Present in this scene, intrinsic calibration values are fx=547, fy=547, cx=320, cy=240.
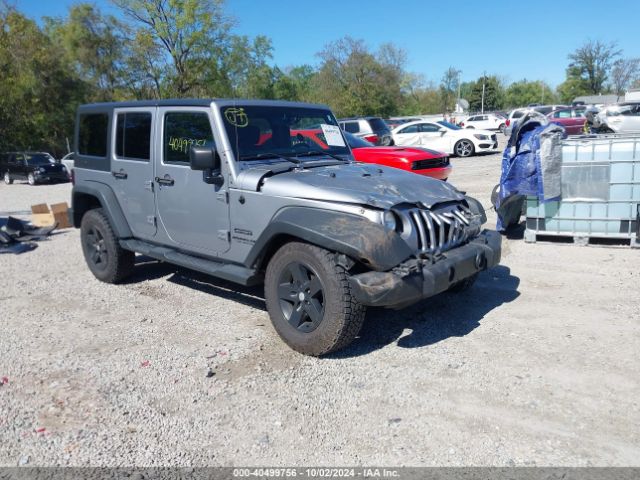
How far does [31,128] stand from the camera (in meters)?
31.4

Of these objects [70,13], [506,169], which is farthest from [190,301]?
[70,13]

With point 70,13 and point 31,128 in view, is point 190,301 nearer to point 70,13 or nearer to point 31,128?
point 31,128

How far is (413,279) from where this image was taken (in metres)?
3.74

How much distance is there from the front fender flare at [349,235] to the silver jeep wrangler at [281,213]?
0.01 meters

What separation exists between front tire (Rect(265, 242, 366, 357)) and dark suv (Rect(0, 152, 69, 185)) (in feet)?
69.6

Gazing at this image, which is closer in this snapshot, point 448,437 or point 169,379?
point 448,437

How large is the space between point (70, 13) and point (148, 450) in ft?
131

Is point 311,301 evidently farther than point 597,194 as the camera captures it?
No

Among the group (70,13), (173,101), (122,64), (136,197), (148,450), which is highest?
(70,13)

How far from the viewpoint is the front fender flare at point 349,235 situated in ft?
12.0

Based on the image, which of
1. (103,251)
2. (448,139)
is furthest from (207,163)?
(448,139)

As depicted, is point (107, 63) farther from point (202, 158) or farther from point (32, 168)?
point (202, 158)

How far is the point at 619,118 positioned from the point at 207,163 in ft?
67.4

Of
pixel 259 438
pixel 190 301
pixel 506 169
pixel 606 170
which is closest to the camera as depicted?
pixel 259 438
